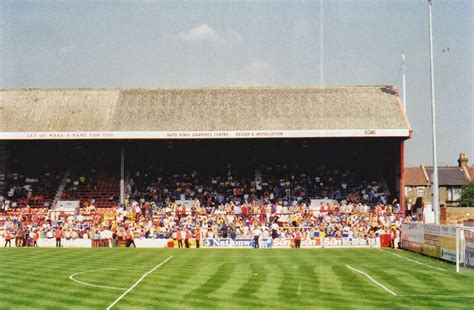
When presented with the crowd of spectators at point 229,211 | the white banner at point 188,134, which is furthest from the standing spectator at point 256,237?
the white banner at point 188,134

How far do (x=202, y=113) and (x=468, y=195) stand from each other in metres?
46.9

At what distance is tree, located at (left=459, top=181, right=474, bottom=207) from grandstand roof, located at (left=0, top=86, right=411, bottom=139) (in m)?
34.7

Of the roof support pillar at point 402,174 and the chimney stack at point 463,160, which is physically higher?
the chimney stack at point 463,160

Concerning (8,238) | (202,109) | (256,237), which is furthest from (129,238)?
(202,109)

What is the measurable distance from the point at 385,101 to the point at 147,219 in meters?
22.1

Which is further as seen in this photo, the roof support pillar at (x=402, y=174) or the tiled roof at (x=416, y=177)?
the tiled roof at (x=416, y=177)

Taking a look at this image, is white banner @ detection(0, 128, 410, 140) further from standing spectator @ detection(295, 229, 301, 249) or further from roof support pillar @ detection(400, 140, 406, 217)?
standing spectator @ detection(295, 229, 301, 249)

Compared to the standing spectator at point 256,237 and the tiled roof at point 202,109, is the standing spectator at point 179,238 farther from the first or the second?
the tiled roof at point 202,109

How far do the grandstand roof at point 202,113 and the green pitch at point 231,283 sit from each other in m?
17.8

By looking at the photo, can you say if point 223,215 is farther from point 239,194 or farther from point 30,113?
point 30,113

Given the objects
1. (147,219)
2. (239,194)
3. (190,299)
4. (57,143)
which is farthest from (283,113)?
(190,299)

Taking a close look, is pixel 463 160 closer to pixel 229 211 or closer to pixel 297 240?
pixel 229 211

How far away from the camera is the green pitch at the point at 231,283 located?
59.0ft

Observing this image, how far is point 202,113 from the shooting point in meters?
51.8
